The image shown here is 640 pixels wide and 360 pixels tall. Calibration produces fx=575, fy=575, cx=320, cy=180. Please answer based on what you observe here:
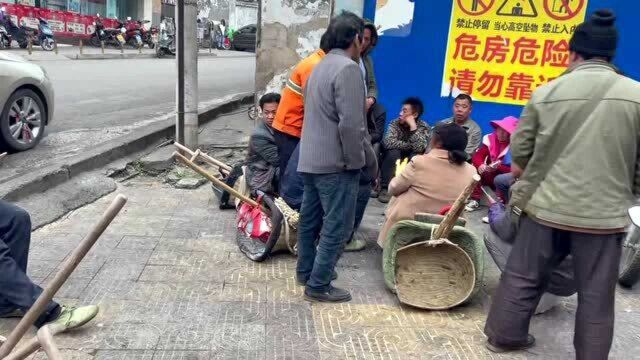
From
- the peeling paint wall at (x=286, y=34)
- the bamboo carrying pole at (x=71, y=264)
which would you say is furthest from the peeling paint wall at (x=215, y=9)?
the bamboo carrying pole at (x=71, y=264)

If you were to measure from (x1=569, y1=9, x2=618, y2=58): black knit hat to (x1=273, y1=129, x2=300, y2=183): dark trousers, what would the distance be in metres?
2.17

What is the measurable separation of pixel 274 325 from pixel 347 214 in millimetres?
747

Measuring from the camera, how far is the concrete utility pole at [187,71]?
6.12m

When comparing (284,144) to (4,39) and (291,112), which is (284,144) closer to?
(291,112)

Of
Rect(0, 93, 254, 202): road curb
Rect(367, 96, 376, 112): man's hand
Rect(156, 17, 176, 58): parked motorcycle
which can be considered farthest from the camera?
Rect(156, 17, 176, 58): parked motorcycle

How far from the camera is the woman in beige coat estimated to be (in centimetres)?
370

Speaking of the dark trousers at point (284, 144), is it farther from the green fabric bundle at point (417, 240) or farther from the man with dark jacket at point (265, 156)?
the green fabric bundle at point (417, 240)

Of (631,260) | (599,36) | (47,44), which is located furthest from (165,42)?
(599,36)

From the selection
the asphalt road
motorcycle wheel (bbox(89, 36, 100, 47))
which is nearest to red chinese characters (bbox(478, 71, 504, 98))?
the asphalt road

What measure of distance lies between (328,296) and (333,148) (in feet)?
2.97

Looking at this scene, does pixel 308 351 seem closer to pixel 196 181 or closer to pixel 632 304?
pixel 632 304

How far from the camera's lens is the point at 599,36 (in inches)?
101

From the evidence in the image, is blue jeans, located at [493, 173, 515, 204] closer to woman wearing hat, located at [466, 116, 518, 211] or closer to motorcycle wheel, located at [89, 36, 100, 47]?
woman wearing hat, located at [466, 116, 518, 211]

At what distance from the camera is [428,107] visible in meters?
6.10
